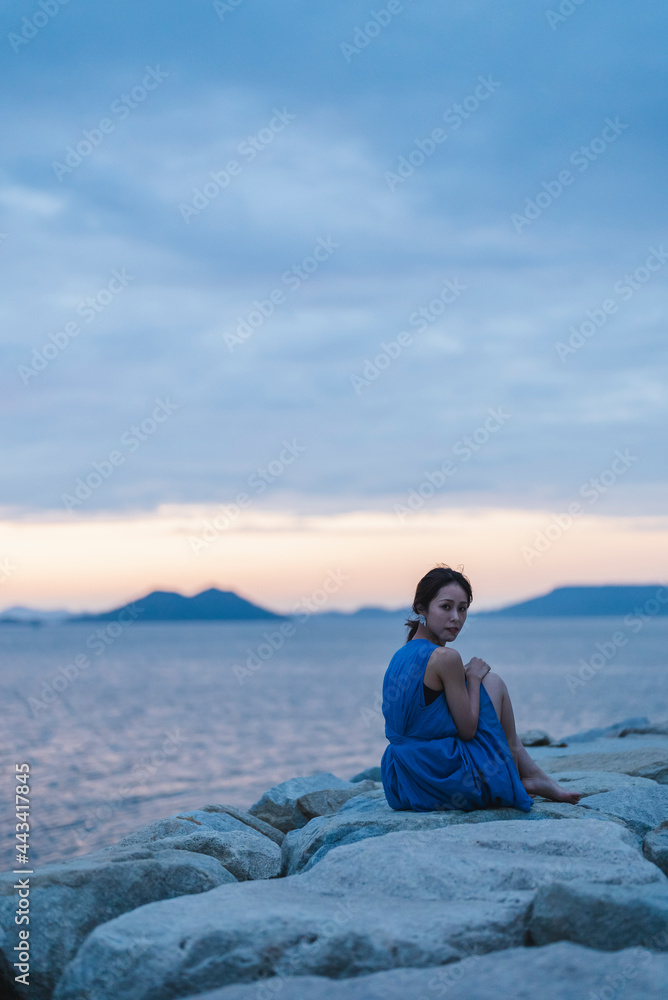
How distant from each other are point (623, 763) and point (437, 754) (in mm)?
4817

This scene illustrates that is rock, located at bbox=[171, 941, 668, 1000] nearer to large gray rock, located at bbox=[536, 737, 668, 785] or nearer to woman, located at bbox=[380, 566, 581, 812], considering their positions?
→ woman, located at bbox=[380, 566, 581, 812]

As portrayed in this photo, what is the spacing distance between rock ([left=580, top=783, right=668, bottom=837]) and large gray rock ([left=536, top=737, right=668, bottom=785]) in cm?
169

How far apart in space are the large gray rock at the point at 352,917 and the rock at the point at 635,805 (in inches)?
76.4

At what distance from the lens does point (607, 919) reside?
3.77 m

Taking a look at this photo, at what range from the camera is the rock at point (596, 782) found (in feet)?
25.2

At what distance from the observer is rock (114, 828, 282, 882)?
6455 mm

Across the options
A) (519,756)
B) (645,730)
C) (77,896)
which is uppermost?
(519,756)

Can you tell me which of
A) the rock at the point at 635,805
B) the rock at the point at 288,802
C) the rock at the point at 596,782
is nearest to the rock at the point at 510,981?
the rock at the point at 635,805

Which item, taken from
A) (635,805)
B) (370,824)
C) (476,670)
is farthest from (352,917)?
(635,805)

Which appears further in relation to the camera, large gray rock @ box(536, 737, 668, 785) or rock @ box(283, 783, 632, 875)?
large gray rock @ box(536, 737, 668, 785)

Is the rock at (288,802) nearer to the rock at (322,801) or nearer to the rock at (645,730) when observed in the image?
the rock at (322,801)

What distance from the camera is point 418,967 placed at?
3.67 m

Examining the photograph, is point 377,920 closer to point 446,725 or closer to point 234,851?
point 446,725

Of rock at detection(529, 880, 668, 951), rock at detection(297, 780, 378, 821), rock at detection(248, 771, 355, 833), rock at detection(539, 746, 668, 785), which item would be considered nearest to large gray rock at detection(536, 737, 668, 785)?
rock at detection(539, 746, 668, 785)
